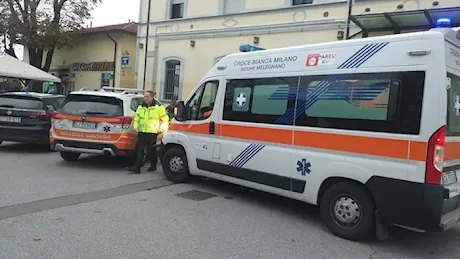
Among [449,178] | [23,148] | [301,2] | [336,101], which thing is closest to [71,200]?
[336,101]

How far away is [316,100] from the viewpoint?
5.17 meters

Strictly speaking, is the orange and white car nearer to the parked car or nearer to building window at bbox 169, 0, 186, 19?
the parked car

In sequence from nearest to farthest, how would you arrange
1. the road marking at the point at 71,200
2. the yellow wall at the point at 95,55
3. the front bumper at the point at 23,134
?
the road marking at the point at 71,200 < the front bumper at the point at 23,134 < the yellow wall at the point at 95,55

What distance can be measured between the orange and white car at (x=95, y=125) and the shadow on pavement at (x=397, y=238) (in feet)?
8.60

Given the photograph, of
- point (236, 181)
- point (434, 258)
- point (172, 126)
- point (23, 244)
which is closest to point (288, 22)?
point (172, 126)

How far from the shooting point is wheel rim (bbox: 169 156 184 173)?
7285mm

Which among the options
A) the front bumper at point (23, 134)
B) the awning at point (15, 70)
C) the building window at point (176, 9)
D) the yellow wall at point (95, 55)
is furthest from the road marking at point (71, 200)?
the yellow wall at point (95, 55)

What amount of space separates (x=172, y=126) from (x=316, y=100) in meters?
3.20

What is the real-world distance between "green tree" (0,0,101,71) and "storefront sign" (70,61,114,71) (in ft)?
4.82

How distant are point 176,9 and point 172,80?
9.91 ft

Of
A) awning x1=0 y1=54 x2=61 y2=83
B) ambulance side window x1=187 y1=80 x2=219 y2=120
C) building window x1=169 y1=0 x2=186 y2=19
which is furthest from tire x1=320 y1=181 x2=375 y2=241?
awning x1=0 y1=54 x2=61 y2=83

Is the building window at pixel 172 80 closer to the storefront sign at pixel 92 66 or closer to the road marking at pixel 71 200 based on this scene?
the storefront sign at pixel 92 66

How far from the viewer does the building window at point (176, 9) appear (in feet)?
54.6

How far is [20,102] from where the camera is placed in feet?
32.0
